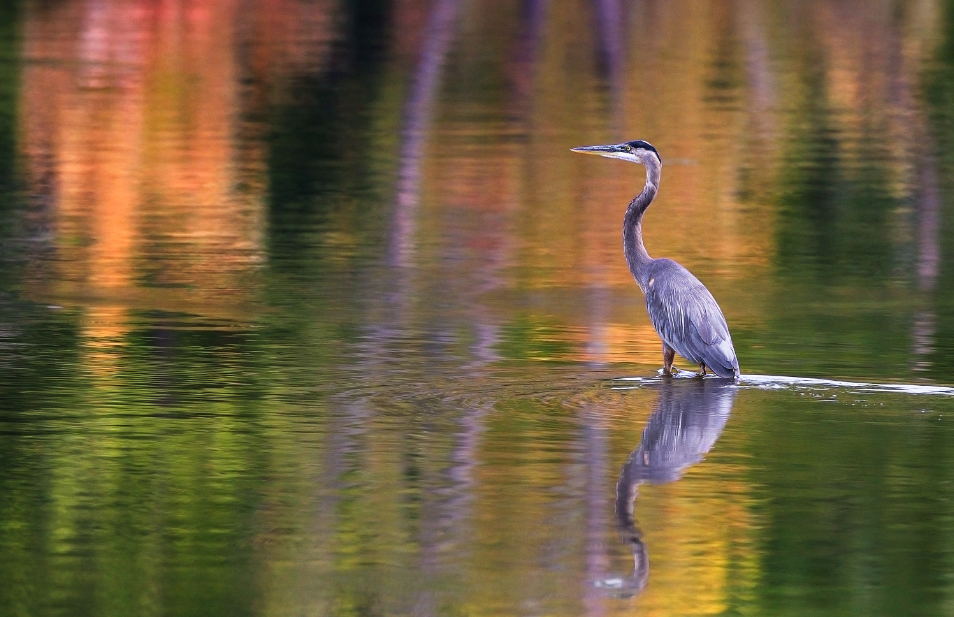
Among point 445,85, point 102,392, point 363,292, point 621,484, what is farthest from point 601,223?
point 445,85

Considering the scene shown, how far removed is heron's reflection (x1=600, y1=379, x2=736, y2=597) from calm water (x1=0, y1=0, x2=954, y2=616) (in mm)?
30

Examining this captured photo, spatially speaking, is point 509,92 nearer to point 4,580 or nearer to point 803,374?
point 803,374

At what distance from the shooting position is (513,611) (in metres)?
7.39

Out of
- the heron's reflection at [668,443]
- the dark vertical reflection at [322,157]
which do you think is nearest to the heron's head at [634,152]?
the heron's reflection at [668,443]

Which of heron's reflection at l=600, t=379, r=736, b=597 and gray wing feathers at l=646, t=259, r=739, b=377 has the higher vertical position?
gray wing feathers at l=646, t=259, r=739, b=377

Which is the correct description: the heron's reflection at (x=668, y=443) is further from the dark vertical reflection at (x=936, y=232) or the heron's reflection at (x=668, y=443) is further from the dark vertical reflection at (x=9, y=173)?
the dark vertical reflection at (x=9, y=173)

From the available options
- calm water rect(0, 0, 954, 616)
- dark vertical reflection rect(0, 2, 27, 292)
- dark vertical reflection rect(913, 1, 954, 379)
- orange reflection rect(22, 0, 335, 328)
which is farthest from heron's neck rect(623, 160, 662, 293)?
dark vertical reflection rect(0, 2, 27, 292)

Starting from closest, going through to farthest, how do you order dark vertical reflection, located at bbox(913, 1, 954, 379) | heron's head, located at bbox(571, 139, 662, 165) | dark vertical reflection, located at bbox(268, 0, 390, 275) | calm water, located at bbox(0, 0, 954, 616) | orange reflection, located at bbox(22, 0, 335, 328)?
calm water, located at bbox(0, 0, 954, 616) < dark vertical reflection, located at bbox(913, 1, 954, 379) < heron's head, located at bbox(571, 139, 662, 165) < orange reflection, located at bbox(22, 0, 335, 328) < dark vertical reflection, located at bbox(268, 0, 390, 275)

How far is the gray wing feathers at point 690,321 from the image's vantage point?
12.0m

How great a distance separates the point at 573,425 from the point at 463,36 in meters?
32.5

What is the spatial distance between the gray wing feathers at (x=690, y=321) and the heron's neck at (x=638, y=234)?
496 millimetres

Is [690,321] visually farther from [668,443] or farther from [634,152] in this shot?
[634,152]

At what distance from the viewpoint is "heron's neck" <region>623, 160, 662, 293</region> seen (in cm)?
1369

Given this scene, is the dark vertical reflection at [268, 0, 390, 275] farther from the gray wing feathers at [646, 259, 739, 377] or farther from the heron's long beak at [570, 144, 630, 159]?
the gray wing feathers at [646, 259, 739, 377]
